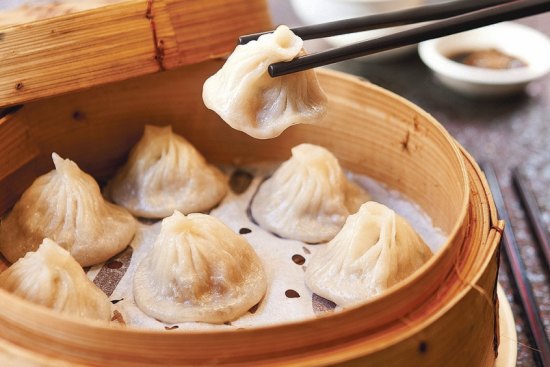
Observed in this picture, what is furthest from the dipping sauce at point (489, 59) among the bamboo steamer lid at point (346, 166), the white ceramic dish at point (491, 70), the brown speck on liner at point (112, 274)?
the brown speck on liner at point (112, 274)

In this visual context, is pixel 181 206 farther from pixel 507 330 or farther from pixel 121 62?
pixel 507 330

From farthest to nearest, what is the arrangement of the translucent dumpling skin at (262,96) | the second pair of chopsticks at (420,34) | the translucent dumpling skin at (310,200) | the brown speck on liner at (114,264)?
the translucent dumpling skin at (310,200), the brown speck on liner at (114,264), the translucent dumpling skin at (262,96), the second pair of chopsticks at (420,34)

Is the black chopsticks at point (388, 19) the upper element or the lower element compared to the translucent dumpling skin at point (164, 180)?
upper

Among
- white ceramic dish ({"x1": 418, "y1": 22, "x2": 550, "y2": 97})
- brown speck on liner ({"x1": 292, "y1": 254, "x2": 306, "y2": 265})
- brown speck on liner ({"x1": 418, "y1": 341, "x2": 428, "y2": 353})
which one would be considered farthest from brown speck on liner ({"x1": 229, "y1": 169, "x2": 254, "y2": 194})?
white ceramic dish ({"x1": 418, "y1": 22, "x2": 550, "y2": 97})

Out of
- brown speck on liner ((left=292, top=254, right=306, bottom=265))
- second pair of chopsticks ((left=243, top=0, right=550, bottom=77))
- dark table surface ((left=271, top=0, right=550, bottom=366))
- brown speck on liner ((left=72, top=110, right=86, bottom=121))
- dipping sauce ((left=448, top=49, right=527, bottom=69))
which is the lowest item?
dark table surface ((left=271, top=0, right=550, bottom=366))

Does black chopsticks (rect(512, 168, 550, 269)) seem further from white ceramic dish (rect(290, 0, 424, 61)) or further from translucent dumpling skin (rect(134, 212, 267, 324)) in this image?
translucent dumpling skin (rect(134, 212, 267, 324))

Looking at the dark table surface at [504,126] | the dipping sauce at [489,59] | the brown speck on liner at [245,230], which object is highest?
the brown speck on liner at [245,230]

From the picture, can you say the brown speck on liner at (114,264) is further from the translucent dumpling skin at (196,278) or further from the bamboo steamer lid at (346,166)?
the bamboo steamer lid at (346,166)
